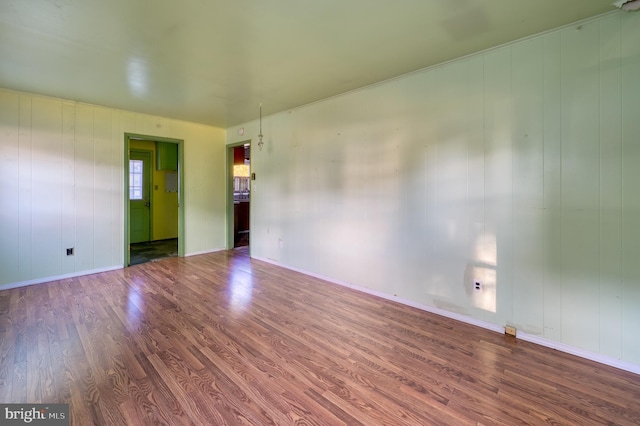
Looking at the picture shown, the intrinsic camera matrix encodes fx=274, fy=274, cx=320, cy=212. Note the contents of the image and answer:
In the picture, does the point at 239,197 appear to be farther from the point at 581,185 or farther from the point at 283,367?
the point at 581,185

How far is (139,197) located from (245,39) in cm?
570

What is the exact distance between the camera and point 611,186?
79.8 inches

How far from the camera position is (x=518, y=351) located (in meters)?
2.23

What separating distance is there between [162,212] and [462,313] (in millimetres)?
6857

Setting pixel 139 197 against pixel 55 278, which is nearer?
pixel 55 278

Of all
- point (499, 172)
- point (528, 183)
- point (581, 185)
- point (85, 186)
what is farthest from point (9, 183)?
point (581, 185)

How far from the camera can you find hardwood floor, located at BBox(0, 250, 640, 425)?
160 centimetres

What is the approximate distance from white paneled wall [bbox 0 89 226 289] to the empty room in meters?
0.03

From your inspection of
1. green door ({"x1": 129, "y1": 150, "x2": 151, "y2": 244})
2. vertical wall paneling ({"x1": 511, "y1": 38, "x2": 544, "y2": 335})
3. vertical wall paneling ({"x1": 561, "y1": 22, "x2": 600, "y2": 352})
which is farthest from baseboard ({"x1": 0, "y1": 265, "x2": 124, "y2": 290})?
vertical wall paneling ({"x1": 561, "y1": 22, "x2": 600, "y2": 352})

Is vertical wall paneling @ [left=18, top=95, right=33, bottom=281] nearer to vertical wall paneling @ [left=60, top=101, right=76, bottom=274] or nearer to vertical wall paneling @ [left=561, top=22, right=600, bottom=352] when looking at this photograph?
vertical wall paneling @ [left=60, top=101, right=76, bottom=274]

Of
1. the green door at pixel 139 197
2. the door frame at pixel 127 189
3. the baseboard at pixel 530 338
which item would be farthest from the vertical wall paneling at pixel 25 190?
the baseboard at pixel 530 338

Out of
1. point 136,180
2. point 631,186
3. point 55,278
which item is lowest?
point 55,278

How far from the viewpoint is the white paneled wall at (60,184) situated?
3.55 m

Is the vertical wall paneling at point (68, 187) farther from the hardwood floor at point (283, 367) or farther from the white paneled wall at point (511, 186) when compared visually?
the white paneled wall at point (511, 186)
